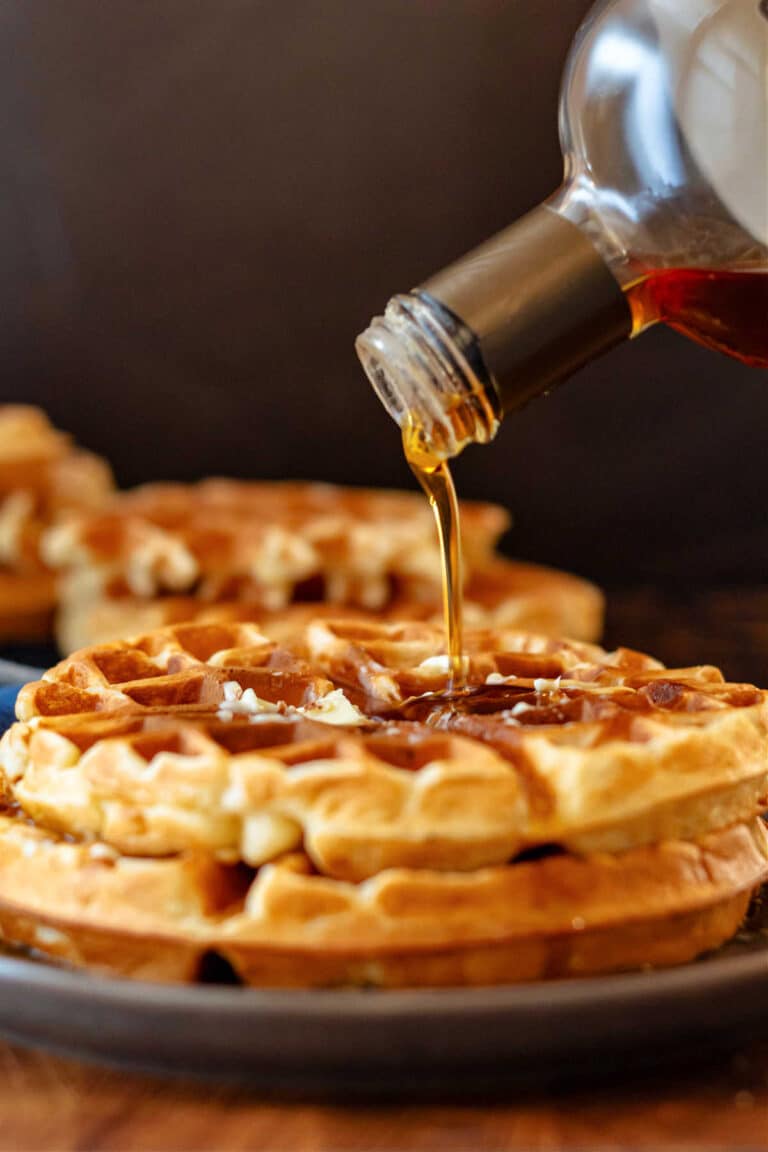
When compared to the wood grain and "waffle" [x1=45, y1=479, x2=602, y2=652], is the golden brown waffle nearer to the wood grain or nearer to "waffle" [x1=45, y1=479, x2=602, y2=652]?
the wood grain

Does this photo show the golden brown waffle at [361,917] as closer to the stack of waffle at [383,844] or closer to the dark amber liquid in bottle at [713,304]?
the stack of waffle at [383,844]

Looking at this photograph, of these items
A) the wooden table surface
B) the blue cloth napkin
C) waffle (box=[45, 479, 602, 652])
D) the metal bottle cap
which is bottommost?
waffle (box=[45, 479, 602, 652])

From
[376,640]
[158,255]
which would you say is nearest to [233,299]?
[158,255]

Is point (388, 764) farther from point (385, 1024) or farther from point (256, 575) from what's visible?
point (256, 575)

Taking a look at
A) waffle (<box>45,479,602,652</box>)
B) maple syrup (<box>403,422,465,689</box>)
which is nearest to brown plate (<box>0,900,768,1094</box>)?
maple syrup (<box>403,422,465,689</box>)

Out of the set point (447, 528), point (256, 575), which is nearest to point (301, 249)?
point (256, 575)

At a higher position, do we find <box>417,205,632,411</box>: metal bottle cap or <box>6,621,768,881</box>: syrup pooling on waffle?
<box>417,205,632,411</box>: metal bottle cap

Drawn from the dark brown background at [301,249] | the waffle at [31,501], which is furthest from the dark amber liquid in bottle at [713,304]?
the dark brown background at [301,249]
